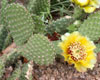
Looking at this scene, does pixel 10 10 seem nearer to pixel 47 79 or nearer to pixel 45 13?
pixel 45 13

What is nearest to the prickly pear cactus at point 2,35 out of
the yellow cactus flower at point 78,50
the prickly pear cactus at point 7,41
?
the prickly pear cactus at point 7,41

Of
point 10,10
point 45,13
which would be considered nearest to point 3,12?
point 10,10

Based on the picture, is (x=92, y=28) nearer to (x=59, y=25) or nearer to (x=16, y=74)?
(x=59, y=25)

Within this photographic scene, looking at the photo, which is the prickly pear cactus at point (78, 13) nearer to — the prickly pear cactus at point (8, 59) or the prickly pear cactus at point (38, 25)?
the prickly pear cactus at point (38, 25)

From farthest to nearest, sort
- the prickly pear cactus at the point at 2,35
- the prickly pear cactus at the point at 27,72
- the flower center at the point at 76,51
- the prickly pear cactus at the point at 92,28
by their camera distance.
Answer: the prickly pear cactus at the point at 2,35 → the prickly pear cactus at the point at 92,28 → the flower center at the point at 76,51 → the prickly pear cactus at the point at 27,72

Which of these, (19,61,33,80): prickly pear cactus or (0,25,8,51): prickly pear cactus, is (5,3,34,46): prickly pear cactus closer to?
(0,25,8,51): prickly pear cactus

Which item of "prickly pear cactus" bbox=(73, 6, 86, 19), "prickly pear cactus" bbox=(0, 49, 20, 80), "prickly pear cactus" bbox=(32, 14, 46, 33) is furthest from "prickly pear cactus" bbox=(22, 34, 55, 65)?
"prickly pear cactus" bbox=(73, 6, 86, 19)
